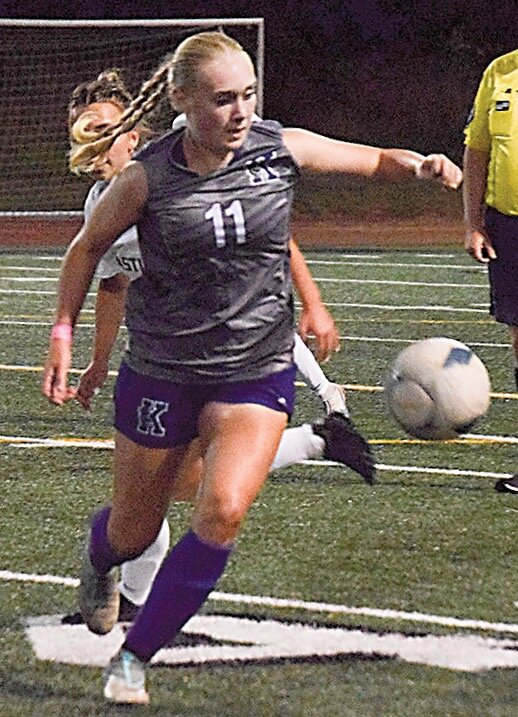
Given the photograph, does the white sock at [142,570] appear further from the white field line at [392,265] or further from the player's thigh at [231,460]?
the white field line at [392,265]

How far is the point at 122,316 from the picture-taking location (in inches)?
230

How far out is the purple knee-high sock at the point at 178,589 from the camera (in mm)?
4449

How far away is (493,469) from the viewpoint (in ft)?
25.2

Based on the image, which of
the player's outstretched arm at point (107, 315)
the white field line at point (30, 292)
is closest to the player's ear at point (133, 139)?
the player's outstretched arm at point (107, 315)

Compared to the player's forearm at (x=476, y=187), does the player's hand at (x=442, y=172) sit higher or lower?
higher

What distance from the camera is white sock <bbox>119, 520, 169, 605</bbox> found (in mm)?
5289

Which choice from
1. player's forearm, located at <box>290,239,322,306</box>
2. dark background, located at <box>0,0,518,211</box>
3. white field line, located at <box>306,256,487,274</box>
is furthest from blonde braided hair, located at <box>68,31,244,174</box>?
dark background, located at <box>0,0,518,211</box>

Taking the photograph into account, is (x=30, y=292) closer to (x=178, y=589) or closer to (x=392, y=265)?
(x=392, y=265)

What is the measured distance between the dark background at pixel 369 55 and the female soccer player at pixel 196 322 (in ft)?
97.1

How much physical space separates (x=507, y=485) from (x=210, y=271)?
2889mm

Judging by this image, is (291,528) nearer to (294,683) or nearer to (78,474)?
(78,474)

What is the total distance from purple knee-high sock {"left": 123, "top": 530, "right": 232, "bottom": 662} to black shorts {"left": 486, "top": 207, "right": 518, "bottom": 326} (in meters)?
3.07

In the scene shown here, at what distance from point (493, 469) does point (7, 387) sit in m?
3.39

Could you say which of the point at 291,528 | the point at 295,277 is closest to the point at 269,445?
the point at 295,277
